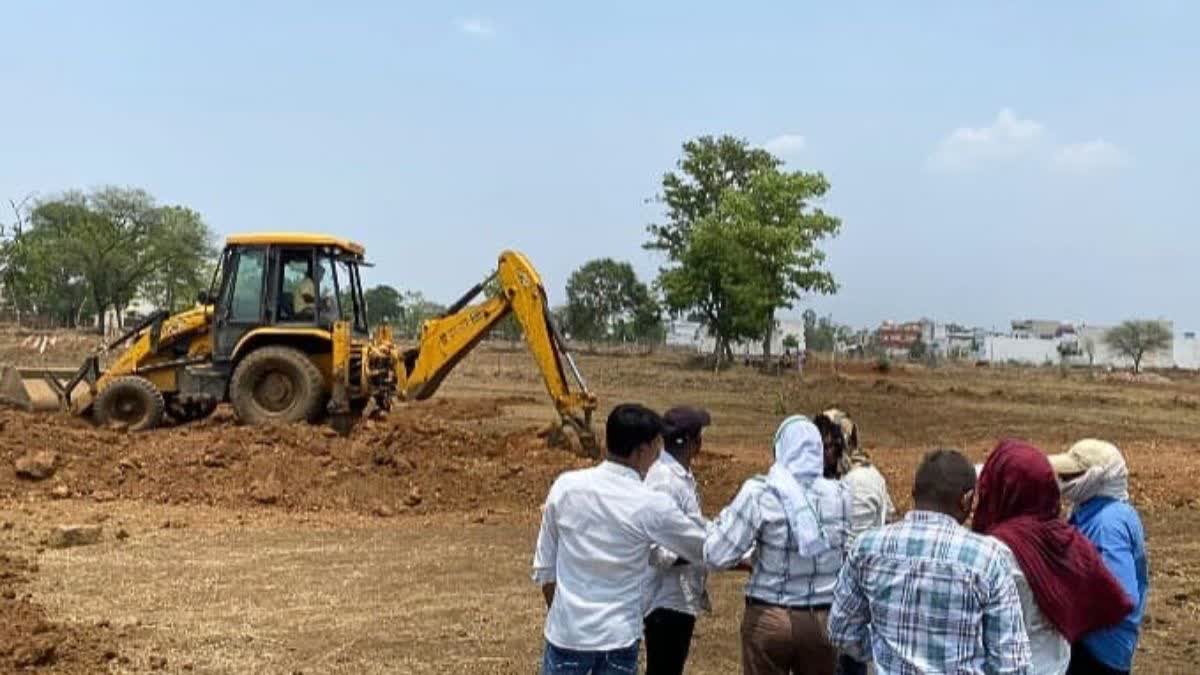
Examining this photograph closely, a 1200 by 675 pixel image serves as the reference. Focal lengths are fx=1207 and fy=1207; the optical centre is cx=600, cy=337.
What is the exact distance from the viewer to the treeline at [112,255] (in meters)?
62.7

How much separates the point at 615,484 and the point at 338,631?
419cm

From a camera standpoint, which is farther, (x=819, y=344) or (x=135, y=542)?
(x=819, y=344)

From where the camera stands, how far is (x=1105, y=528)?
13.6ft

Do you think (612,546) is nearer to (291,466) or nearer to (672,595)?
(672,595)

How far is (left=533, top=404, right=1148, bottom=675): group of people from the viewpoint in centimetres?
355

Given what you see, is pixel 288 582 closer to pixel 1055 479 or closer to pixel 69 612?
pixel 69 612

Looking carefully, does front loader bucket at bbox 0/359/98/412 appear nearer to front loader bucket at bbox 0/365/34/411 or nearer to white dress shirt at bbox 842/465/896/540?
front loader bucket at bbox 0/365/34/411

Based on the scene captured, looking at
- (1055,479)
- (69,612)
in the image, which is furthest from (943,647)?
(69,612)

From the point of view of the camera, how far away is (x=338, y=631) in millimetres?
7816

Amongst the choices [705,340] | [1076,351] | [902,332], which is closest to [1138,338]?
[1076,351]

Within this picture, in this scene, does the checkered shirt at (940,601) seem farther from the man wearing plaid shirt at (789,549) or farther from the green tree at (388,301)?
the green tree at (388,301)

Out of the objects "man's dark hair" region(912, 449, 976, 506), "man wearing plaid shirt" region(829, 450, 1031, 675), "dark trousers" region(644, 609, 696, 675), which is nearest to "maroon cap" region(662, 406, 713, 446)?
"dark trousers" region(644, 609, 696, 675)

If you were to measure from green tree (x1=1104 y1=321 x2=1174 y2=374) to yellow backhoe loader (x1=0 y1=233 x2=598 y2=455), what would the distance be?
235 ft

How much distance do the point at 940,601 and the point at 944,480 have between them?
1.18ft
